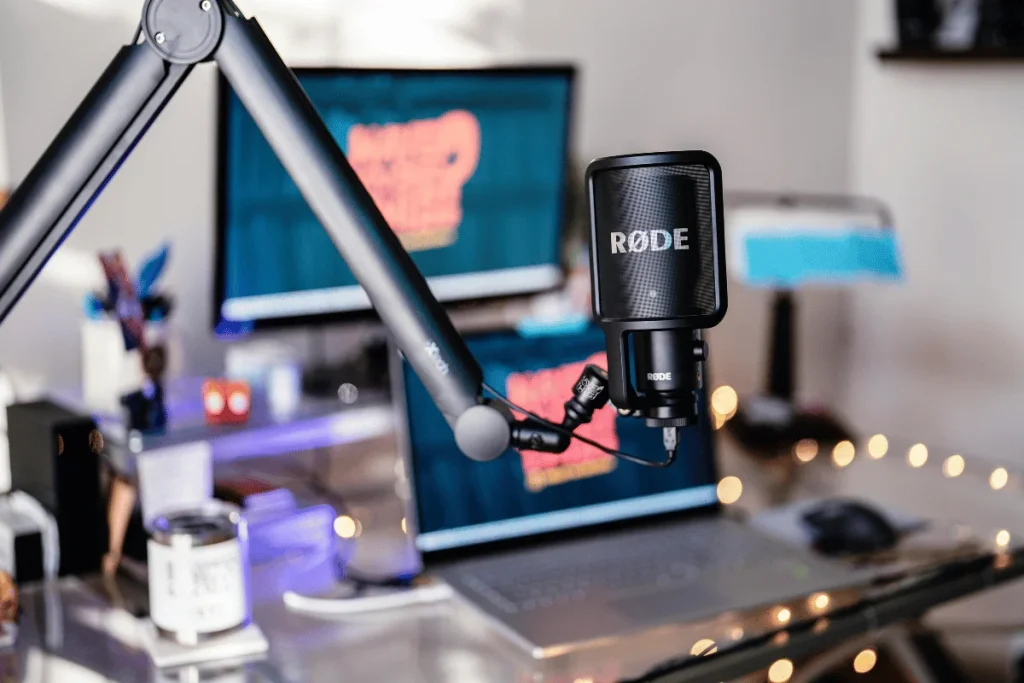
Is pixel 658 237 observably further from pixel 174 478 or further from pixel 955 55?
pixel 955 55

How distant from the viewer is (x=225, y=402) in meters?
1.27

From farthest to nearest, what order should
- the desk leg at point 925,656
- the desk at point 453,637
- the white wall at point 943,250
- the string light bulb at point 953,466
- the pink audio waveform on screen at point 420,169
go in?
the white wall at point 943,250
the desk leg at point 925,656
the string light bulb at point 953,466
the pink audio waveform on screen at point 420,169
the desk at point 453,637

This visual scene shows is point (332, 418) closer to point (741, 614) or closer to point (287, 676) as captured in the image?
point (287, 676)

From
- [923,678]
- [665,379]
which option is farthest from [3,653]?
[923,678]

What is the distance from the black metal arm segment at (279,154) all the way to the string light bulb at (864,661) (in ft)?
4.93

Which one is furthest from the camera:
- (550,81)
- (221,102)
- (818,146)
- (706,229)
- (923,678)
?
(818,146)

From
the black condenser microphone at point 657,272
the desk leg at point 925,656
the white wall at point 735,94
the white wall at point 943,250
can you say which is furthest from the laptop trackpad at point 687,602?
the white wall at point 943,250

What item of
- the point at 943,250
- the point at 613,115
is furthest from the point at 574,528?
the point at 943,250

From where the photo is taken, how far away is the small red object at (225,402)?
4.17ft

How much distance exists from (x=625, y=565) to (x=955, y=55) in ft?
4.31

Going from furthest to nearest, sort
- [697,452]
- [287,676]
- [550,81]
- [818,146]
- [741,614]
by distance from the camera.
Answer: [818,146] → [550,81] → [697,452] → [741,614] → [287,676]

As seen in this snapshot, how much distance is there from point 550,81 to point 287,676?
89 centimetres

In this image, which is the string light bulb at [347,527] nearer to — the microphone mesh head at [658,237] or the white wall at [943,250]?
the microphone mesh head at [658,237]

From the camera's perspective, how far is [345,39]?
159 cm
